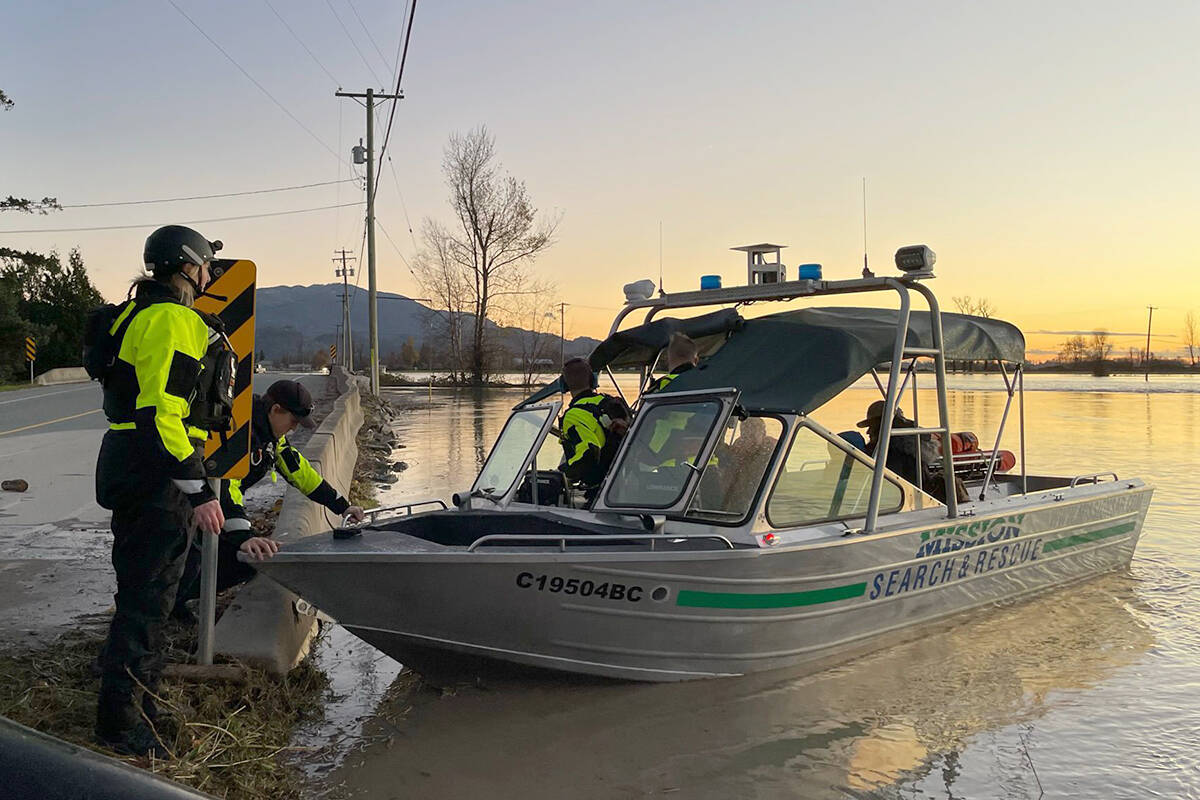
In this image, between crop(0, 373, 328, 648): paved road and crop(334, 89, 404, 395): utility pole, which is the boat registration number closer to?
crop(0, 373, 328, 648): paved road

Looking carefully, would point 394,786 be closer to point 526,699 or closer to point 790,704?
point 526,699

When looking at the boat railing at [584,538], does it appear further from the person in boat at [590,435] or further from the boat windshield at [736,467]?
the person in boat at [590,435]

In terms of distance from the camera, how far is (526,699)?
18.0ft

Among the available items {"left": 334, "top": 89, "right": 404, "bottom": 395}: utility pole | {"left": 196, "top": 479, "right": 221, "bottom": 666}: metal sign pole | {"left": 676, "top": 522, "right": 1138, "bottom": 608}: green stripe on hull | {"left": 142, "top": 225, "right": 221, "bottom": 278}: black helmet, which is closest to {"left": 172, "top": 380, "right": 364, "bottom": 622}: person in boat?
{"left": 196, "top": 479, "right": 221, "bottom": 666}: metal sign pole

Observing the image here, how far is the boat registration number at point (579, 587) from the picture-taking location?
16.4 ft

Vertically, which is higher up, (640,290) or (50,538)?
(640,290)

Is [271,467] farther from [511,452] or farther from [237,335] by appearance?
[511,452]

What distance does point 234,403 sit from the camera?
5070 millimetres

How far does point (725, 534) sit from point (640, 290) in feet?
9.24

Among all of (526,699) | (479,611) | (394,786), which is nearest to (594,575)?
(479,611)

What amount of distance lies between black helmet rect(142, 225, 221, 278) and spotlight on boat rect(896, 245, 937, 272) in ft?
14.3

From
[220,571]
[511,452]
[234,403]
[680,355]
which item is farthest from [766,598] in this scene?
[220,571]

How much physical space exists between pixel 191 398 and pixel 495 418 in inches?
1006

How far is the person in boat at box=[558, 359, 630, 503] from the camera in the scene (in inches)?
276
